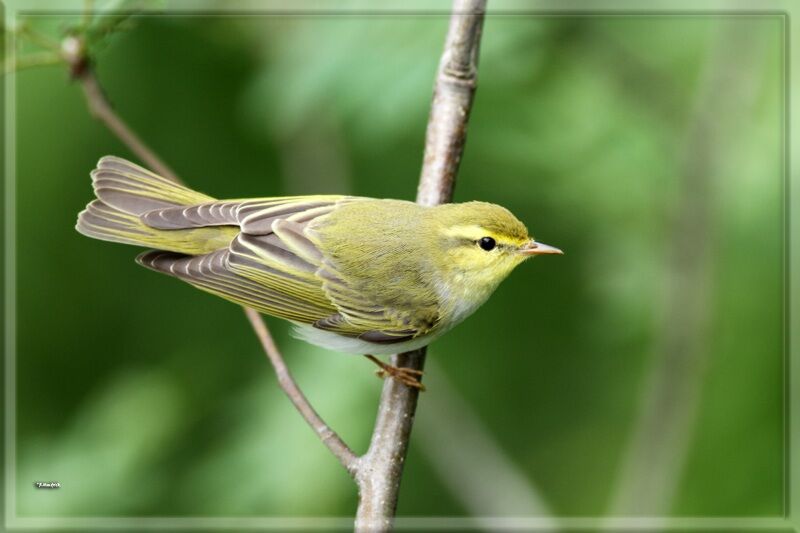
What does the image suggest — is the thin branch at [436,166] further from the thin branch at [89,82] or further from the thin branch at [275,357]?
the thin branch at [89,82]

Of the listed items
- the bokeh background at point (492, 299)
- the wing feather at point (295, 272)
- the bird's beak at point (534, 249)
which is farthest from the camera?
the bokeh background at point (492, 299)

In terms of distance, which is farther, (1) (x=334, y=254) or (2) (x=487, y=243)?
(1) (x=334, y=254)

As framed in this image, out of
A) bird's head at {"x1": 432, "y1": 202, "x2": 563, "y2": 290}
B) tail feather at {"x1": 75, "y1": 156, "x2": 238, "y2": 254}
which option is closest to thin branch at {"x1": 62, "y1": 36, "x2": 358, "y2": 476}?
tail feather at {"x1": 75, "y1": 156, "x2": 238, "y2": 254}

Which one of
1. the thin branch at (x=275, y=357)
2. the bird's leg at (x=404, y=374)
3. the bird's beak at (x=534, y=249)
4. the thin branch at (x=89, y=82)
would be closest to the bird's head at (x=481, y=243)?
the bird's beak at (x=534, y=249)

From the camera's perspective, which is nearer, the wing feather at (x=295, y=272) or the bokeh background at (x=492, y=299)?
the wing feather at (x=295, y=272)

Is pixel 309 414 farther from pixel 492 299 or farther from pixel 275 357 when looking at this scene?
pixel 492 299

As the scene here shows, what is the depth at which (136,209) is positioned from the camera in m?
2.88

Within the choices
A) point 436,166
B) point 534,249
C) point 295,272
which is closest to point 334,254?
point 295,272

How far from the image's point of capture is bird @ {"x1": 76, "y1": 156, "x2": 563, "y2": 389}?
9.26 feet

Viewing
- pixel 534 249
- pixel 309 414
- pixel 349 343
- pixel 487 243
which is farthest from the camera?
pixel 349 343

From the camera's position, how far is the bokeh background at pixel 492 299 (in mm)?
3275

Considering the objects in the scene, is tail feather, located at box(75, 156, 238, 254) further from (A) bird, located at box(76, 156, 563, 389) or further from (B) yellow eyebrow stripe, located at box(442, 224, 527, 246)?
(B) yellow eyebrow stripe, located at box(442, 224, 527, 246)

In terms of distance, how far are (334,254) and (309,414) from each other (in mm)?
650

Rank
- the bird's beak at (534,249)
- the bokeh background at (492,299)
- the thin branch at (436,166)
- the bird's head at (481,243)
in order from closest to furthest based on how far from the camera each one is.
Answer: the thin branch at (436,166) → the bird's beak at (534,249) → the bird's head at (481,243) → the bokeh background at (492,299)
